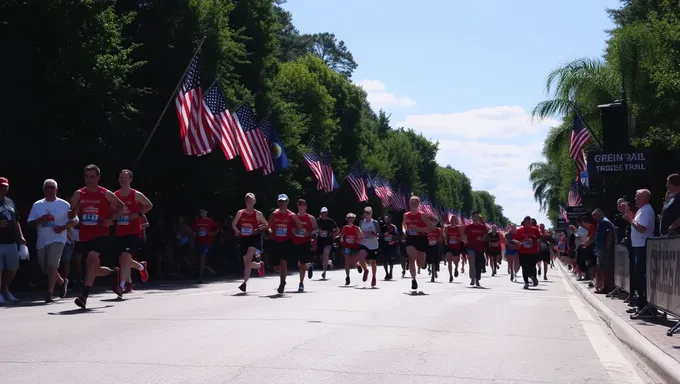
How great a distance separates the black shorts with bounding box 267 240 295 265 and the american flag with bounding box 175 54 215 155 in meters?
8.47

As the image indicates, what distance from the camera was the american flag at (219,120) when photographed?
93.4 ft

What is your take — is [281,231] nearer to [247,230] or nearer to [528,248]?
[247,230]

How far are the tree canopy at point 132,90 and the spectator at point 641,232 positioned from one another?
1372cm

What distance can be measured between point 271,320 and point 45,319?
289 centimetres

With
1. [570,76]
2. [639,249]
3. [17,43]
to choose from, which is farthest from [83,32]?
[570,76]

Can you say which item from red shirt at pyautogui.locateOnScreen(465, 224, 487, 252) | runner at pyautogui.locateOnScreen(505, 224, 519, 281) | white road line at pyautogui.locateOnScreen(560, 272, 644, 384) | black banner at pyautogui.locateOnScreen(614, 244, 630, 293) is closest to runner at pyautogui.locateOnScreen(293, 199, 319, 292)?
white road line at pyautogui.locateOnScreen(560, 272, 644, 384)

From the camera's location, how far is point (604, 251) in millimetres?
20594

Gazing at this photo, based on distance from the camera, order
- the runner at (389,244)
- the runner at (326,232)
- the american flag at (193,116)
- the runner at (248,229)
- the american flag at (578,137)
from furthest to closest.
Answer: the american flag at (578,137) < the runner at (389,244) < the runner at (326,232) < the american flag at (193,116) < the runner at (248,229)

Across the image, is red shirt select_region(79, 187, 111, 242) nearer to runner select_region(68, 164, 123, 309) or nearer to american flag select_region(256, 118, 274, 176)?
runner select_region(68, 164, 123, 309)

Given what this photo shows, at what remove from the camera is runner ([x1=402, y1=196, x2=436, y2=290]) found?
2117 cm

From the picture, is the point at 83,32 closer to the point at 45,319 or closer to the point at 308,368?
the point at 45,319

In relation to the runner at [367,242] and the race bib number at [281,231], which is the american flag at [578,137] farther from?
the race bib number at [281,231]

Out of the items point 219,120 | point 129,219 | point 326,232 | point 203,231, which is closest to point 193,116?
point 219,120

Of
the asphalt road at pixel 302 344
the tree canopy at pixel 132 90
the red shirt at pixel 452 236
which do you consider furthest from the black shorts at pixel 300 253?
the red shirt at pixel 452 236
